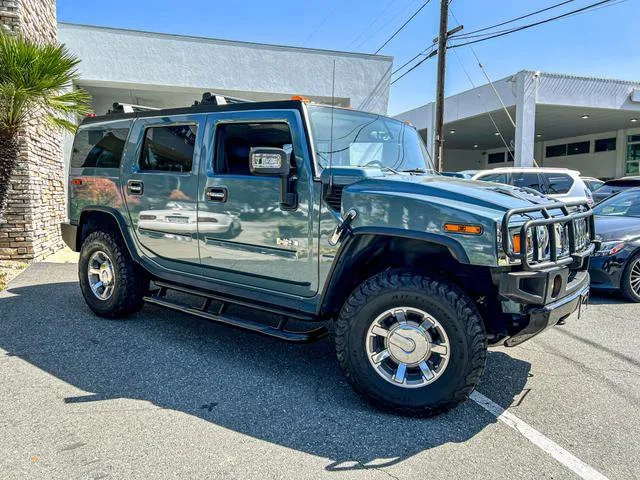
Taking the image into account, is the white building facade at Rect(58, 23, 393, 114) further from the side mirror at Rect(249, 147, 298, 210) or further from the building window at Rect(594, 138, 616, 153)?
the building window at Rect(594, 138, 616, 153)

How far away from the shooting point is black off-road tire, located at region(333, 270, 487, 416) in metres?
2.95

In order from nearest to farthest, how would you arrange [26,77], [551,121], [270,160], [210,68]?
[270,160] → [26,77] → [210,68] → [551,121]

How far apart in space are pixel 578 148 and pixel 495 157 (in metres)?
7.68

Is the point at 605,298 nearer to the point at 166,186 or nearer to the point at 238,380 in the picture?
the point at 238,380

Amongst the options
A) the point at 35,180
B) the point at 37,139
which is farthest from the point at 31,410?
the point at 37,139

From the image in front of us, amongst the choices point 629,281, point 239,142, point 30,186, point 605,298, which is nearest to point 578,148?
point 605,298

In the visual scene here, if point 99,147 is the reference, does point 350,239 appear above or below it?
below

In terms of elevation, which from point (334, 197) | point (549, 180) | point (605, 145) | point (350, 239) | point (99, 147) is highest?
point (605, 145)

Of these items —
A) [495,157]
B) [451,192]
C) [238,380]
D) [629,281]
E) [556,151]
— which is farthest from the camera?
[495,157]

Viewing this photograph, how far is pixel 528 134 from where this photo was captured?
1773 cm

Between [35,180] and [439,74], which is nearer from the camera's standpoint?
[35,180]

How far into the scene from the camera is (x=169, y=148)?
447 centimetres

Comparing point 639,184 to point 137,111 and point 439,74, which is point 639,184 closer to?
point 439,74

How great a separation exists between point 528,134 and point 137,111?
16.2 m
